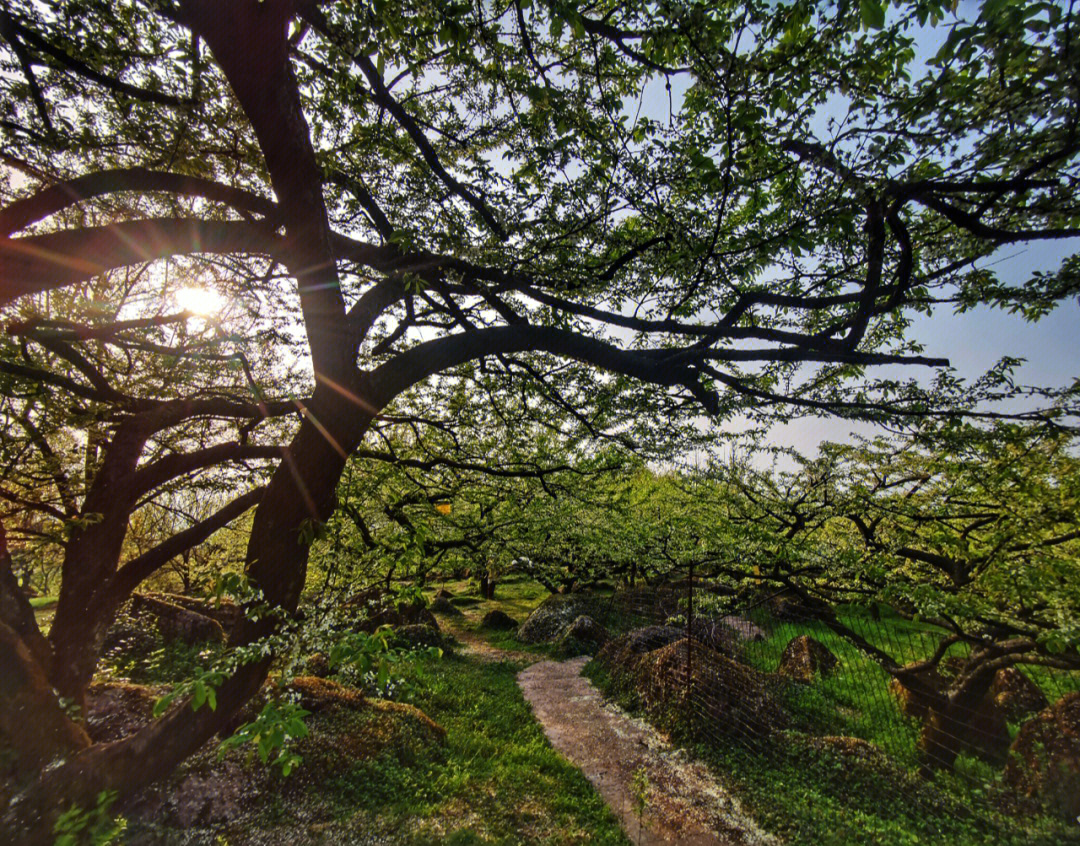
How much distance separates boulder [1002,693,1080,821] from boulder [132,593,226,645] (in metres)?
16.9

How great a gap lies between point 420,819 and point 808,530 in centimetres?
866

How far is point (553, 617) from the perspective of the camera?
57.3ft

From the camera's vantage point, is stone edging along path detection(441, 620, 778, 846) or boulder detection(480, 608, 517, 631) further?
boulder detection(480, 608, 517, 631)

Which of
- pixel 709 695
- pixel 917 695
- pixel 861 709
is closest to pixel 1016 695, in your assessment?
pixel 917 695

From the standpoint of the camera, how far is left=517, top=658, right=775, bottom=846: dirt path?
531 cm

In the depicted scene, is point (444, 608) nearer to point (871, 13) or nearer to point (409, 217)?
point (409, 217)

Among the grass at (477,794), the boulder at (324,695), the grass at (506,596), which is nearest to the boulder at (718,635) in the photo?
the grass at (477,794)

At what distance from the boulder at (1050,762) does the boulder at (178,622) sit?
1686 centimetres

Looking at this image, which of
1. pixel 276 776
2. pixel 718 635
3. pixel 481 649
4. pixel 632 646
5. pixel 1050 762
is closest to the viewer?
pixel 276 776

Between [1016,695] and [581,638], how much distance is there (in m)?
10.6

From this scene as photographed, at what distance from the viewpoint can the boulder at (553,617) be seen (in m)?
16.7

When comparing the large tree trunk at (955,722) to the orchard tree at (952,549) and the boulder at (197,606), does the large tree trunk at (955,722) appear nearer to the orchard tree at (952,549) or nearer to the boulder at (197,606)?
the orchard tree at (952,549)

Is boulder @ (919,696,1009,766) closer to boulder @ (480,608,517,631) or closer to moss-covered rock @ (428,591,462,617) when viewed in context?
boulder @ (480,608,517,631)

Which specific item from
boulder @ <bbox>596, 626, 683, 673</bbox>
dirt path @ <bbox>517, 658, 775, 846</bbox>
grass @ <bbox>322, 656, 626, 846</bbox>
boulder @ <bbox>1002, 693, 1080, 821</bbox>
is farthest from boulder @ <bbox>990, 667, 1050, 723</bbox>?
grass @ <bbox>322, 656, 626, 846</bbox>
